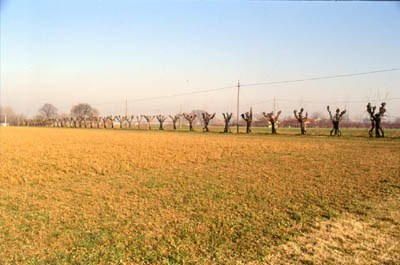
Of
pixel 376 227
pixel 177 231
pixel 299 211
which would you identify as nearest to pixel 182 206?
pixel 177 231

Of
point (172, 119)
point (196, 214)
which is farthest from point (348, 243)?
point (172, 119)

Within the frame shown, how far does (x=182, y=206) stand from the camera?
22.5 ft

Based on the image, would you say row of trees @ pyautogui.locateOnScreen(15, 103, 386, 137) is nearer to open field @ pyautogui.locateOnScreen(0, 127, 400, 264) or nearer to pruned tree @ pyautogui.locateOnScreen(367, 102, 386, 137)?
pruned tree @ pyautogui.locateOnScreen(367, 102, 386, 137)

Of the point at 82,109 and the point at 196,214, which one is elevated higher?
the point at 82,109

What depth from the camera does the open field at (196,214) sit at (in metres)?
4.42

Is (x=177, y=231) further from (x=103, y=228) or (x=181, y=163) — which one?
(x=181, y=163)

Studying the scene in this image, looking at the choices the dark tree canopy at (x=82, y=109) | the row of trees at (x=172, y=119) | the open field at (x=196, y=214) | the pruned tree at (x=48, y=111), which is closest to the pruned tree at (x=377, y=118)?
the row of trees at (x=172, y=119)

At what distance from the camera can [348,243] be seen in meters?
4.73

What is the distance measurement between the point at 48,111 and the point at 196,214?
167066mm

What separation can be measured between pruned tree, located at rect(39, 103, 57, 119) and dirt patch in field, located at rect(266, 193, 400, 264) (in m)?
166

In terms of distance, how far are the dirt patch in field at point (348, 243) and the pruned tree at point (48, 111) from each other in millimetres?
165721

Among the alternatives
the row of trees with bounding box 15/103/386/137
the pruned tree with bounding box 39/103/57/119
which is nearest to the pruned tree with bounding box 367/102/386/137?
the row of trees with bounding box 15/103/386/137

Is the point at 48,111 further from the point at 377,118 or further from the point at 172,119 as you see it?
the point at 377,118

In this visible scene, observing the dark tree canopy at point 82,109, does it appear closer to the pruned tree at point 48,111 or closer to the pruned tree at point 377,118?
the pruned tree at point 48,111
